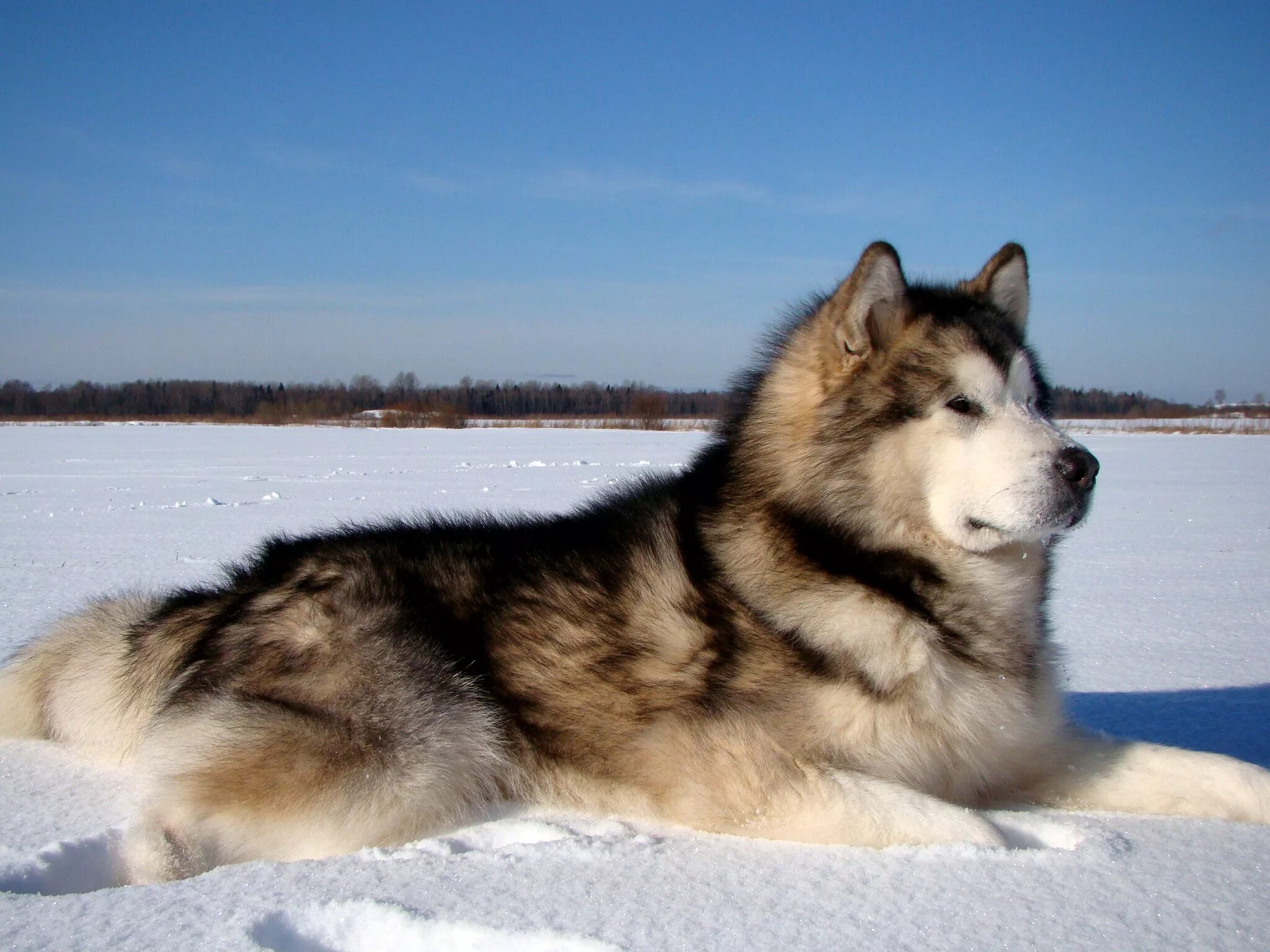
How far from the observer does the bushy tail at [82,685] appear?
3.15 m

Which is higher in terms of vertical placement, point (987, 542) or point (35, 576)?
point (987, 542)

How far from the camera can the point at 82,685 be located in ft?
10.8

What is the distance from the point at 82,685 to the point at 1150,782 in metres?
3.58

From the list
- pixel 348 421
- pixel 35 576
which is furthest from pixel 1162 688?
pixel 348 421

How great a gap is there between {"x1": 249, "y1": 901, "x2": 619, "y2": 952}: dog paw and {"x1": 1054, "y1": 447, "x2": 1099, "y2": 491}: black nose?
1.82 metres

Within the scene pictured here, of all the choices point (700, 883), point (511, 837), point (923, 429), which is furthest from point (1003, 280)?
point (511, 837)

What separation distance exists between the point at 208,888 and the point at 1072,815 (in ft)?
7.69

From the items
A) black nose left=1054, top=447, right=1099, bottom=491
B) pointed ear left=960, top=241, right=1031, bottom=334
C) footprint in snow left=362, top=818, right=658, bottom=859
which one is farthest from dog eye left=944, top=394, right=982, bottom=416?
footprint in snow left=362, top=818, right=658, bottom=859

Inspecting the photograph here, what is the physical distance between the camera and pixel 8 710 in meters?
3.34

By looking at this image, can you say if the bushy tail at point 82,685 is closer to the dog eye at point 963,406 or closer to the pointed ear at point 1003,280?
the dog eye at point 963,406

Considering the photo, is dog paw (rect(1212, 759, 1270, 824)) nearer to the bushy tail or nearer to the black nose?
the black nose

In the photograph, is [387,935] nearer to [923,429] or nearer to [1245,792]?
[923,429]

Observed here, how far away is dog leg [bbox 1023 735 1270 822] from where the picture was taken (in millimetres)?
2646

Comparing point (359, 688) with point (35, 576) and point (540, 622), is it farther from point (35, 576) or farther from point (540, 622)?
point (35, 576)
